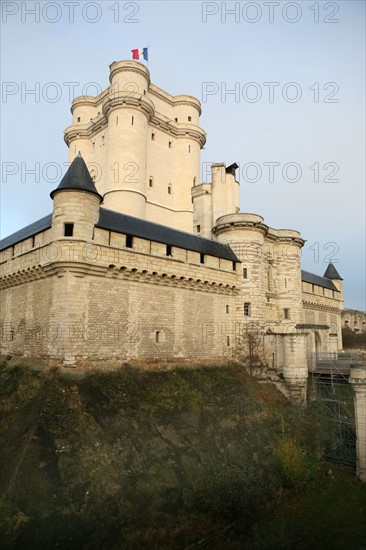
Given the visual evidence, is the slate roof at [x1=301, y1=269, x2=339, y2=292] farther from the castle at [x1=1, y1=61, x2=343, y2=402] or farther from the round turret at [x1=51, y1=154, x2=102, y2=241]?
the round turret at [x1=51, y1=154, x2=102, y2=241]

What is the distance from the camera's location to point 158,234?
61.8 ft

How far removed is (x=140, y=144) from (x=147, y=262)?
15359mm

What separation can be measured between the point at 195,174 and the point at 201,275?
54.9 ft

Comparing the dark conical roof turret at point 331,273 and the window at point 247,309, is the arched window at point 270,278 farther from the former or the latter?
the dark conical roof turret at point 331,273

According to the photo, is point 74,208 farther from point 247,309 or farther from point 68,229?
point 247,309

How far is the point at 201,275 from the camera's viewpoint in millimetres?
20156

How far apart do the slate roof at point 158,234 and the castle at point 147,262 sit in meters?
0.08

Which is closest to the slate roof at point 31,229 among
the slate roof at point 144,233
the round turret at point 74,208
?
the slate roof at point 144,233

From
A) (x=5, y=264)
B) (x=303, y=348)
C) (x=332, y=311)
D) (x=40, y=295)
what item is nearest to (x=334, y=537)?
(x=303, y=348)

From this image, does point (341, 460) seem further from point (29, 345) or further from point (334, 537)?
point (29, 345)

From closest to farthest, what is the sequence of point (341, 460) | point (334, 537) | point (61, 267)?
1. point (334, 537)
2. point (61, 267)
3. point (341, 460)

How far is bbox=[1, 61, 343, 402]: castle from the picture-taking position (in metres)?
15.0

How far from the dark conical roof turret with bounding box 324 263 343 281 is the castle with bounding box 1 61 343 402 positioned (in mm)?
5506

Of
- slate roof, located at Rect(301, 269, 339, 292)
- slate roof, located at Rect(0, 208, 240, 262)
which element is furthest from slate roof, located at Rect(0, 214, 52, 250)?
slate roof, located at Rect(301, 269, 339, 292)
